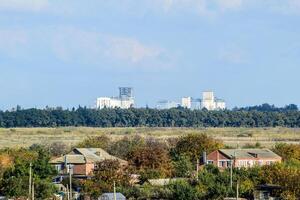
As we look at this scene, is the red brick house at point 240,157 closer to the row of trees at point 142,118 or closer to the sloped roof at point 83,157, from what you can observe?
the sloped roof at point 83,157

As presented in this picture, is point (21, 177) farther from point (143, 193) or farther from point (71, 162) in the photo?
point (71, 162)

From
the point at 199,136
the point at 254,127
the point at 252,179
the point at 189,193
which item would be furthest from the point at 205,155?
the point at 254,127

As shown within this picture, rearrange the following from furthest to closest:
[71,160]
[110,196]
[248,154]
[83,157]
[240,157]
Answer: [248,154] → [240,157] → [83,157] → [71,160] → [110,196]

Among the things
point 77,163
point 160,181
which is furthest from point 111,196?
point 77,163

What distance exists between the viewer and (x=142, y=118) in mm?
144750

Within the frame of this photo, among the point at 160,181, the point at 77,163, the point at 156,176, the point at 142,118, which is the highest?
the point at 142,118

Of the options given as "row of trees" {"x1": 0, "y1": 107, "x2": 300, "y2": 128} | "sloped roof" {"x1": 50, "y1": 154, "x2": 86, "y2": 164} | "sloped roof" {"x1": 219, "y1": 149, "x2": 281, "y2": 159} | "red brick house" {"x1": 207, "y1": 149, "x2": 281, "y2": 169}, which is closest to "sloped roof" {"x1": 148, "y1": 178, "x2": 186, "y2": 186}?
"sloped roof" {"x1": 50, "y1": 154, "x2": 86, "y2": 164}

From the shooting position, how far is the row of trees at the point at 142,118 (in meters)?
140

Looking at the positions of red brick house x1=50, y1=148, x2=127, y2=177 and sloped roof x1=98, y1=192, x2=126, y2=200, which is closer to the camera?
sloped roof x1=98, y1=192, x2=126, y2=200

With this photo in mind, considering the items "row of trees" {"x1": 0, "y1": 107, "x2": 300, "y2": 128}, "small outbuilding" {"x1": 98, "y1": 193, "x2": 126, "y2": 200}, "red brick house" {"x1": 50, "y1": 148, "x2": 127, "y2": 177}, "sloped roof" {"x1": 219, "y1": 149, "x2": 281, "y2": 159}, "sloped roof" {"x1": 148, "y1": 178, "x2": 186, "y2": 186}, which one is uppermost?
"row of trees" {"x1": 0, "y1": 107, "x2": 300, "y2": 128}

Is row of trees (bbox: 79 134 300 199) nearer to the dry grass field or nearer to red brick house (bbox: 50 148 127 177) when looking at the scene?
red brick house (bbox: 50 148 127 177)

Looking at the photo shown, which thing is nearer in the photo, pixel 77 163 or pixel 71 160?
pixel 77 163

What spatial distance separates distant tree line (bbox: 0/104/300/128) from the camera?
140250mm

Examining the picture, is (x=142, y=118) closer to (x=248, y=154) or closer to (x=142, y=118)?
(x=142, y=118)
